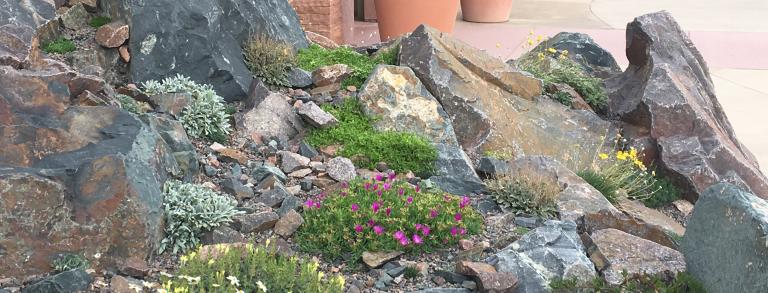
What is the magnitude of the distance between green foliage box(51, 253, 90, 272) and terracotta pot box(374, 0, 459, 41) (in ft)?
24.3

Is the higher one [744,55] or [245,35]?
[245,35]

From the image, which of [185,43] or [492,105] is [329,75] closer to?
[185,43]

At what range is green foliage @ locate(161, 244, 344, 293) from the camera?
4.68 m

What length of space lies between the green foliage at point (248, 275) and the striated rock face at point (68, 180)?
1.46 ft

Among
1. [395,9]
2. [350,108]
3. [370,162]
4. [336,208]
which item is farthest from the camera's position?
[395,9]

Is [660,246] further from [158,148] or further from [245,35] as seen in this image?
[245,35]

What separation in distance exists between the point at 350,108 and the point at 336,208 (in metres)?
2.14

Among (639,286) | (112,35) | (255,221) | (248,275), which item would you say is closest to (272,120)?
(112,35)

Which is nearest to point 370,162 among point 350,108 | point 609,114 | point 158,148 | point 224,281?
point 350,108

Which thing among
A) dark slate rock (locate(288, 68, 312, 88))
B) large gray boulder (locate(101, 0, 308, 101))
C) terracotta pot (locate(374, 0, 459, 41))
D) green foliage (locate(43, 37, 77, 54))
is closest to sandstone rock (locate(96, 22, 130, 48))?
large gray boulder (locate(101, 0, 308, 101))

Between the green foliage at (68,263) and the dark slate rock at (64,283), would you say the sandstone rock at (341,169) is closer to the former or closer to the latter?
the green foliage at (68,263)

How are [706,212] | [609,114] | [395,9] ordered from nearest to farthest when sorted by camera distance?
[706,212] < [609,114] < [395,9]

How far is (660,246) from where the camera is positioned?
578 cm

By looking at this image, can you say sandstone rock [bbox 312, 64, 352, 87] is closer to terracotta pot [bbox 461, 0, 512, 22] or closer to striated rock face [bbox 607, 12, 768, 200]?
striated rock face [bbox 607, 12, 768, 200]
